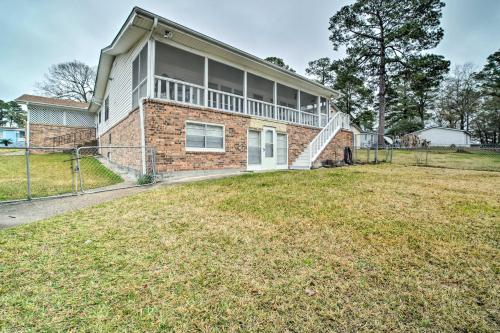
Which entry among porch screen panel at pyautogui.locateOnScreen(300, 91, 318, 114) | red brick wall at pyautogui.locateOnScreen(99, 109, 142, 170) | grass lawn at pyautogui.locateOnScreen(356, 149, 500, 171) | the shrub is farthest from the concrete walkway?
grass lawn at pyautogui.locateOnScreen(356, 149, 500, 171)

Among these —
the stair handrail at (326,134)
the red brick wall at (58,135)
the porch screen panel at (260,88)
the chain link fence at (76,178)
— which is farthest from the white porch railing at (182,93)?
the red brick wall at (58,135)

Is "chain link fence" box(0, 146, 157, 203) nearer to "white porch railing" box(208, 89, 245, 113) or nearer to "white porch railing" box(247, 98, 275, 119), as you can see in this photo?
"white porch railing" box(208, 89, 245, 113)

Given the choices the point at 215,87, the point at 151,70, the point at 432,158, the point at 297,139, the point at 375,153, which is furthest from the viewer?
the point at 432,158

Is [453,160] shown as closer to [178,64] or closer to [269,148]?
[269,148]

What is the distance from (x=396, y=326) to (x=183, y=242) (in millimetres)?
2595

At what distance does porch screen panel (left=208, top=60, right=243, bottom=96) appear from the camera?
498 inches

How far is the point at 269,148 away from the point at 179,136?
516 centimetres

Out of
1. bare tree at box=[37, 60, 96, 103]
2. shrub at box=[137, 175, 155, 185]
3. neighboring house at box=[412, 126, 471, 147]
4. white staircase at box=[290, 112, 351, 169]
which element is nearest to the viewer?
shrub at box=[137, 175, 155, 185]

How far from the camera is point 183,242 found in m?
3.40

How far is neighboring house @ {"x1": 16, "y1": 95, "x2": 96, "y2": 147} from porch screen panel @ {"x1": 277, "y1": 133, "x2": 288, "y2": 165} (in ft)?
59.8

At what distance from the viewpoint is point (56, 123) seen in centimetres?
2075

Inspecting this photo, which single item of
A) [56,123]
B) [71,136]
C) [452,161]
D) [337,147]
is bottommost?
[452,161]

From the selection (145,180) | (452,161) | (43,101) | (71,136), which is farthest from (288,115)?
(43,101)

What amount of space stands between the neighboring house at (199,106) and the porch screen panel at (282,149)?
6cm
